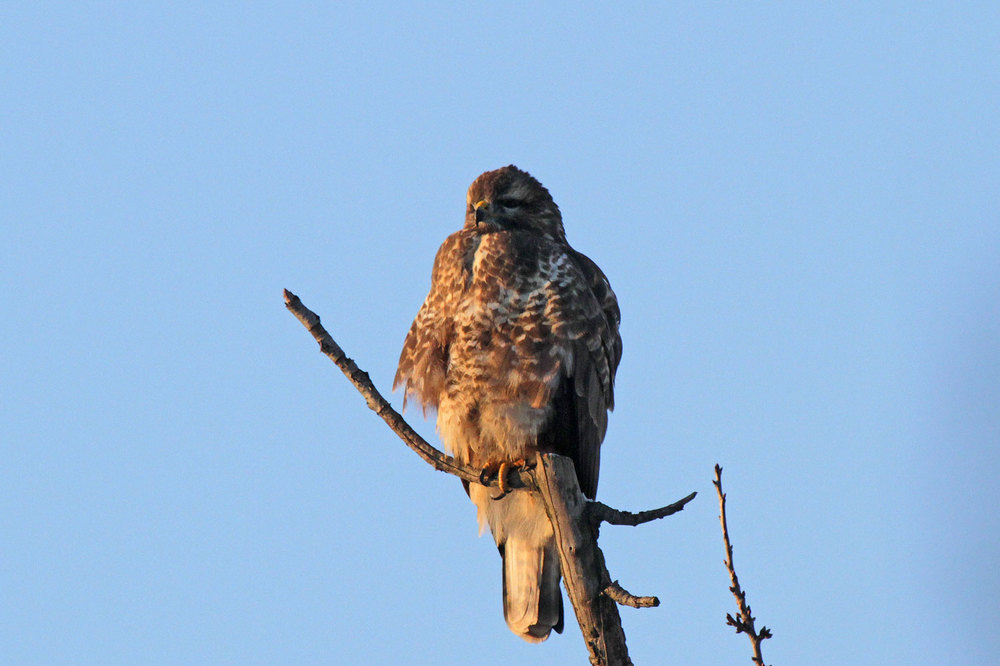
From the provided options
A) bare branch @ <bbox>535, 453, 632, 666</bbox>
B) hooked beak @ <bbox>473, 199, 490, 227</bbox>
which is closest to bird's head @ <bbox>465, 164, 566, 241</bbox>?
hooked beak @ <bbox>473, 199, 490, 227</bbox>

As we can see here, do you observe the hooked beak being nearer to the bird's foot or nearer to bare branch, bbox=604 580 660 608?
the bird's foot

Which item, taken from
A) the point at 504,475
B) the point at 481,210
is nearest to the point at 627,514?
the point at 504,475

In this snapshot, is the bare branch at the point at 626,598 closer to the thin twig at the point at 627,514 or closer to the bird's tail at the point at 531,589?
the thin twig at the point at 627,514

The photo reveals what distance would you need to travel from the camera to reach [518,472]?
5637mm

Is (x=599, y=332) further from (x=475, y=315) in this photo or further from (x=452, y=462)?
(x=452, y=462)

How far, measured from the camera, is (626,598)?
4250 millimetres

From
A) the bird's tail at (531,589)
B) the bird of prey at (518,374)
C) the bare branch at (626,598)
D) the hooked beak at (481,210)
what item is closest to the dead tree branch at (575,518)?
the bare branch at (626,598)

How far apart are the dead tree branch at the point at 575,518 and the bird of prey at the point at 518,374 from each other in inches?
23.0

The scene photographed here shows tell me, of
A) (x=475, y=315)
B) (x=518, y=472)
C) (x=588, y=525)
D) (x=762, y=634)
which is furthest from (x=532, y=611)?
(x=762, y=634)

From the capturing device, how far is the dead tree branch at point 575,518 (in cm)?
456

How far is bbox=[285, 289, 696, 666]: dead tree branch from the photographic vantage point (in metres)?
4.56

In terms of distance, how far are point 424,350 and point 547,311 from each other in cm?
71

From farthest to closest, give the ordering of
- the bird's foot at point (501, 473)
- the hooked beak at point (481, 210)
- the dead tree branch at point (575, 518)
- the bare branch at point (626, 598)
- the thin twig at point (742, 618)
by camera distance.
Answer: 1. the hooked beak at point (481, 210)
2. the bird's foot at point (501, 473)
3. the dead tree branch at point (575, 518)
4. the bare branch at point (626, 598)
5. the thin twig at point (742, 618)

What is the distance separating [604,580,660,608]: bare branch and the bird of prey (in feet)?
4.58
